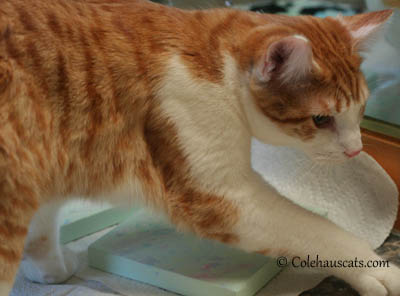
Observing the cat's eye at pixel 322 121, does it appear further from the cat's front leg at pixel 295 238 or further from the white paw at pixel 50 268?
the white paw at pixel 50 268

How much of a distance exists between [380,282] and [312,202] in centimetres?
43

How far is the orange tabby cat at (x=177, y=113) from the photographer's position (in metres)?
1.09

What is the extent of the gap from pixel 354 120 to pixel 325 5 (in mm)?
788

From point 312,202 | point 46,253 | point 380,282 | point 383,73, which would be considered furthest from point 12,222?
point 383,73

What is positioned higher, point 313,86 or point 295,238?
point 313,86

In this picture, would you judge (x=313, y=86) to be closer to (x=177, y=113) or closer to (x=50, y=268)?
(x=177, y=113)

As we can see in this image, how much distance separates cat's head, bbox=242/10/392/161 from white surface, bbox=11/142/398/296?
0.33 meters

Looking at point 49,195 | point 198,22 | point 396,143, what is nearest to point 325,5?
point 396,143

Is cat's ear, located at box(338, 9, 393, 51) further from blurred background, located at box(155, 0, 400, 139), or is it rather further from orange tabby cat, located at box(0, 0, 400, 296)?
blurred background, located at box(155, 0, 400, 139)

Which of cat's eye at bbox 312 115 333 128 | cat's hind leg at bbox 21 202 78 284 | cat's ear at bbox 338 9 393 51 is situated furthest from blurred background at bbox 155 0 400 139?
cat's hind leg at bbox 21 202 78 284

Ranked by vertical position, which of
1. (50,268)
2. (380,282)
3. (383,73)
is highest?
(383,73)

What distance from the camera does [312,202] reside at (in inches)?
62.2

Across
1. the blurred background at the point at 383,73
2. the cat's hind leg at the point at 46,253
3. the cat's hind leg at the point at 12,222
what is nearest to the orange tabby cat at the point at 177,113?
the cat's hind leg at the point at 12,222

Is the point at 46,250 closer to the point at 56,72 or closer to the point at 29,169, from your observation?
the point at 29,169
